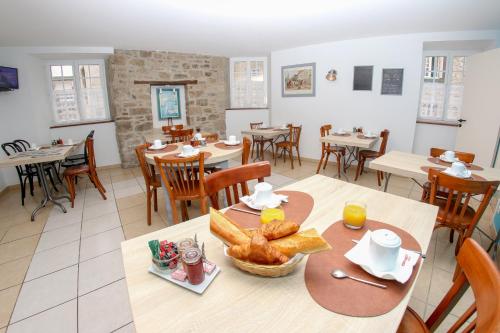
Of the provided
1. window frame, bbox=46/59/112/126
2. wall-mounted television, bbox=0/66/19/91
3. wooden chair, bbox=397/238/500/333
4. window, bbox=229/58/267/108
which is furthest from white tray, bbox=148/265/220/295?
window, bbox=229/58/267/108

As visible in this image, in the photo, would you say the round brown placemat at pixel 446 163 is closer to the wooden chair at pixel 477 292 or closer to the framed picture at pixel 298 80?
the wooden chair at pixel 477 292

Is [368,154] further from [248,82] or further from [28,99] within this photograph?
[28,99]

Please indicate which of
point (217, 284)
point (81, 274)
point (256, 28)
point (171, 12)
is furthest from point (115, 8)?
point (217, 284)

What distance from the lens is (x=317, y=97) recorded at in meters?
5.11

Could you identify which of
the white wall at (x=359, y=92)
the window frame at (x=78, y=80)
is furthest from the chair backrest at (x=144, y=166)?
the white wall at (x=359, y=92)

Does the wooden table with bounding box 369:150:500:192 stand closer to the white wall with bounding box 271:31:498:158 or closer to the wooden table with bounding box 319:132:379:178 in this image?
the wooden table with bounding box 319:132:379:178

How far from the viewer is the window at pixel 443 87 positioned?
4301 mm

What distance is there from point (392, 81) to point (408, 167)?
247 centimetres

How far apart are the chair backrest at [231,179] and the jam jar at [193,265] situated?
2.17 ft

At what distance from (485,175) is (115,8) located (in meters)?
3.75

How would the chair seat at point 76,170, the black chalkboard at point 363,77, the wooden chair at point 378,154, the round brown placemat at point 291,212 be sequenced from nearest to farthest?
the round brown placemat at point 291,212, the chair seat at point 76,170, the wooden chair at point 378,154, the black chalkboard at point 363,77

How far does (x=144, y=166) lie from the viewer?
2770 millimetres

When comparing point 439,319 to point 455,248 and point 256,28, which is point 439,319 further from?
point 256,28

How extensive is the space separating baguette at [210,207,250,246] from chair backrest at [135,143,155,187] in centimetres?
204
